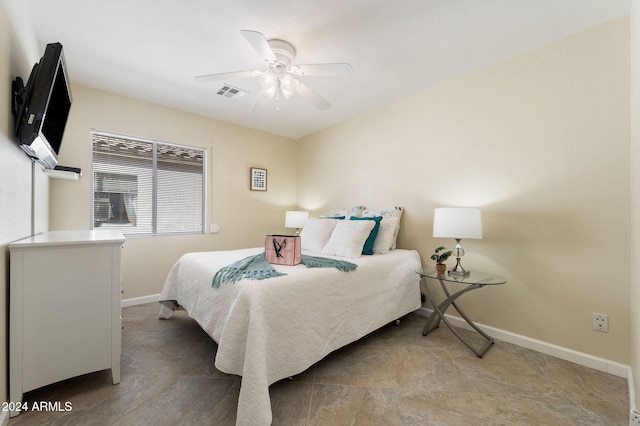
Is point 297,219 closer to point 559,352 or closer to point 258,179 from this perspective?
point 258,179

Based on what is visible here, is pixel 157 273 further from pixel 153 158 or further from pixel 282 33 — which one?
pixel 282 33

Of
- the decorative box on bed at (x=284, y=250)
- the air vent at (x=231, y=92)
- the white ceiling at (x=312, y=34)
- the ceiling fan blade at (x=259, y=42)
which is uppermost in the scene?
the white ceiling at (x=312, y=34)

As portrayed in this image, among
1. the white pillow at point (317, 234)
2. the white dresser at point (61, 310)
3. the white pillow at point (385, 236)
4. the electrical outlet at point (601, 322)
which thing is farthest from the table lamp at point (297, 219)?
the electrical outlet at point (601, 322)

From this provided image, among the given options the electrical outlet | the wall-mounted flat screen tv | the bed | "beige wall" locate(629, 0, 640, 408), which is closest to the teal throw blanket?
the bed

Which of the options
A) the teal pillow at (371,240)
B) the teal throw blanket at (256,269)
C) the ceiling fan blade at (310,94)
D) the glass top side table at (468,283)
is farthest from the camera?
the teal pillow at (371,240)

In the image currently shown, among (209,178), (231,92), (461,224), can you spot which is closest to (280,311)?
(461,224)

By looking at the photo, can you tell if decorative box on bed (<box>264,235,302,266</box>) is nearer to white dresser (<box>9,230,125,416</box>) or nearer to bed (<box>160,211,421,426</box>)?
bed (<box>160,211,421,426</box>)

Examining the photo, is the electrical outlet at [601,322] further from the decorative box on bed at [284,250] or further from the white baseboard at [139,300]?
the white baseboard at [139,300]

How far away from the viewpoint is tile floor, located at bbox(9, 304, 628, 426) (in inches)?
56.2

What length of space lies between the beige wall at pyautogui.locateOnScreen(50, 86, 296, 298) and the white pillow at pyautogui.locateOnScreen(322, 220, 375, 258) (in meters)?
1.77

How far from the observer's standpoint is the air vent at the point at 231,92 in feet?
9.32

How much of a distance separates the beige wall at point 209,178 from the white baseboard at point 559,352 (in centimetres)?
307

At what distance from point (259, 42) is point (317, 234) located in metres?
1.91

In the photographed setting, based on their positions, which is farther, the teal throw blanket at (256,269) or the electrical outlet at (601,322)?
the electrical outlet at (601,322)
